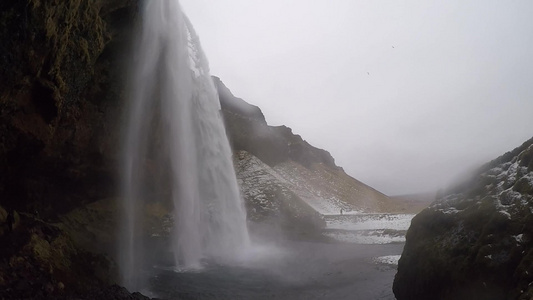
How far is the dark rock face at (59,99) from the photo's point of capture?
10.0m

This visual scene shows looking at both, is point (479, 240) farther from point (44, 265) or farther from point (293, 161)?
point (293, 161)

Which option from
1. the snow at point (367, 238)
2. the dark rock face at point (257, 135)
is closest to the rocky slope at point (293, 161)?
the dark rock face at point (257, 135)

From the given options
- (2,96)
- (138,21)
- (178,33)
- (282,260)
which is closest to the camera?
(2,96)

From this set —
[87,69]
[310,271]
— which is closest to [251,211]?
[310,271]

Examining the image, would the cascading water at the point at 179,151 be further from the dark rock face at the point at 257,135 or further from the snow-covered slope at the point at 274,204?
the dark rock face at the point at 257,135

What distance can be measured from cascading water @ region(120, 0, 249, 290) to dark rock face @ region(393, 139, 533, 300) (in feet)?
37.2

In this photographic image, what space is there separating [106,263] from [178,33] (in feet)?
52.0

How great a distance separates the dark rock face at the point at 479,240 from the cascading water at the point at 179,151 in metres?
11.3

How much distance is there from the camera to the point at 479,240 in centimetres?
753

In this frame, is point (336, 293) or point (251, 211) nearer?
point (336, 293)

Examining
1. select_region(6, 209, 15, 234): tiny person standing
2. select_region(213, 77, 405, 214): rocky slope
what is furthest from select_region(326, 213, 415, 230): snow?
select_region(6, 209, 15, 234): tiny person standing

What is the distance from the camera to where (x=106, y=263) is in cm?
1077

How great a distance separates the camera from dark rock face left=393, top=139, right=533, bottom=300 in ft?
22.0

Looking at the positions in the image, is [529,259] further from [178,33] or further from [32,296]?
[178,33]
